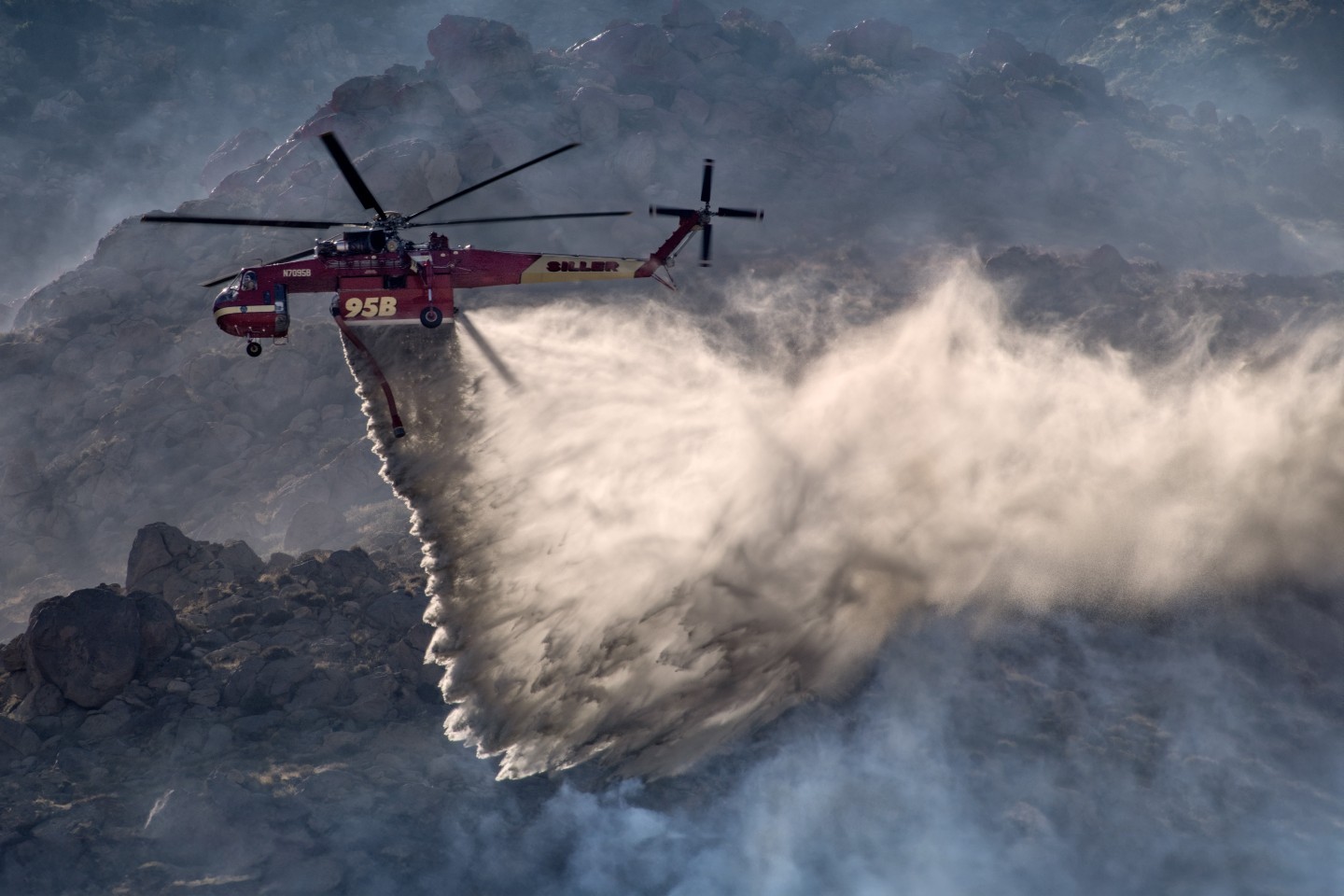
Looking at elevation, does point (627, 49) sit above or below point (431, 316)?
above

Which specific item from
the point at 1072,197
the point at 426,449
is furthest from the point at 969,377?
the point at 1072,197

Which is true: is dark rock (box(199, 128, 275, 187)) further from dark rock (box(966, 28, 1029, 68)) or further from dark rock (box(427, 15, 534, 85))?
dark rock (box(966, 28, 1029, 68))

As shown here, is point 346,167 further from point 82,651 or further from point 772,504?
point 82,651

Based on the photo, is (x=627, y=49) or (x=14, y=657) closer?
(x=14, y=657)

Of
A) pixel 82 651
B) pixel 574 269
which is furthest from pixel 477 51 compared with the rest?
pixel 82 651

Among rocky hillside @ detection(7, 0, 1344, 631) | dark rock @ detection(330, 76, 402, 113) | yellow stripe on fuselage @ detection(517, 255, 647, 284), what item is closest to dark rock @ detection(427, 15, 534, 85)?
rocky hillside @ detection(7, 0, 1344, 631)

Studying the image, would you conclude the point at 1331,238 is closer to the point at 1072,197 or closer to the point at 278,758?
the point at 1072,197
